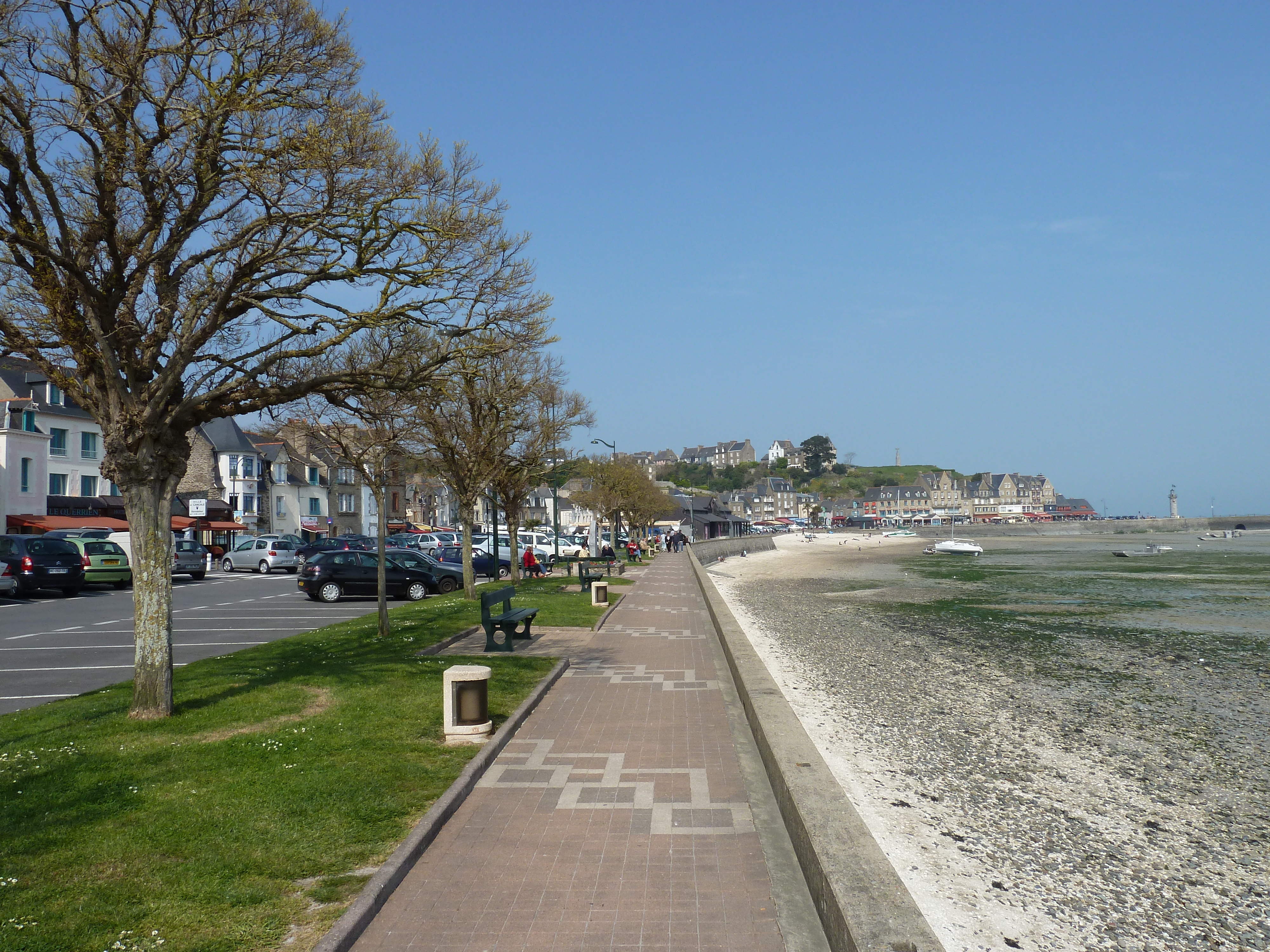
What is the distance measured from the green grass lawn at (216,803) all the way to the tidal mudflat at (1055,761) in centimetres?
344

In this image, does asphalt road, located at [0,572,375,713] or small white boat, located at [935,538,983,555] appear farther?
small white boat, located at [935,538,983,555]

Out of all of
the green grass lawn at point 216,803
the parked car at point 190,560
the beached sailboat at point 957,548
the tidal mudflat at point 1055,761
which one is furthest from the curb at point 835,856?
the beached sailboat at point 957,548

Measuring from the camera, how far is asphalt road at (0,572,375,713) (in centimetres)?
1271

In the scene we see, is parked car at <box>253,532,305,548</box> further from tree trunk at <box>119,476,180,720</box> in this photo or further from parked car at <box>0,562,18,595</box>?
tree trunk at <box>119,476,180,720</box>

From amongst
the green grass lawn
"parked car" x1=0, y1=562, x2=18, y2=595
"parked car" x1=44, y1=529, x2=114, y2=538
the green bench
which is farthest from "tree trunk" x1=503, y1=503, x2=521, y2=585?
the green grass lawn

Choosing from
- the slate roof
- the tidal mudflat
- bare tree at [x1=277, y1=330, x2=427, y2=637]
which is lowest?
the tidal mudflat

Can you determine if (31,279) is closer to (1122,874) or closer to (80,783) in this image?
(80,783)

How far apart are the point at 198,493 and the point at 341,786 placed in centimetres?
6001

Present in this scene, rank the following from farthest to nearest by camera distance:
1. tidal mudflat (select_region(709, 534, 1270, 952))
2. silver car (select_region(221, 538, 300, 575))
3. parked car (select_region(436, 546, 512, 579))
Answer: silver car (select_region(221, 538, 300, 575)) < parked car (select_region(436, 546, 512, 579)) < tidal mudflat (select_region(709, 534, 1270, 952))

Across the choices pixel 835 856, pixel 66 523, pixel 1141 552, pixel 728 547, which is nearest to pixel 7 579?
pixel 66 523

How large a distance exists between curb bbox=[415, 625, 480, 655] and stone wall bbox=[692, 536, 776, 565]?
1245 inches

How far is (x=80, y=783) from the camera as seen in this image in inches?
271

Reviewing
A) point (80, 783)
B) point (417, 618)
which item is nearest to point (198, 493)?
point (417, 618)

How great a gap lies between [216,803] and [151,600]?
3566 millimetres
